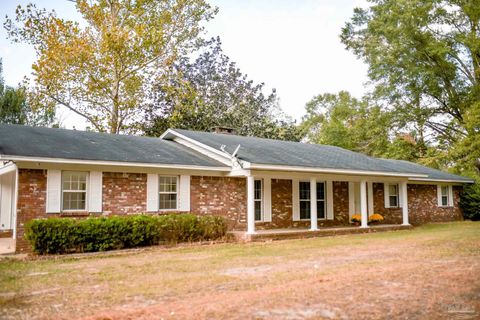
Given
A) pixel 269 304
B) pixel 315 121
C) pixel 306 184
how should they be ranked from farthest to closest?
pixel 315 121, pixel 306 184, pixel 269 304

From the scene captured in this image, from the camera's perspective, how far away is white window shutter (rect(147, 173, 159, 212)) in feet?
52.5

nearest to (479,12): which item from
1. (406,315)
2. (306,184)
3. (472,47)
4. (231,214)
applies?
(472,47)

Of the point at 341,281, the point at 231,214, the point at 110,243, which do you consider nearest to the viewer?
the point at 341,281

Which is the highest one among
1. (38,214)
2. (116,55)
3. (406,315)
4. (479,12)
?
(479,12)

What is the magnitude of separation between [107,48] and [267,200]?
45.2 feet

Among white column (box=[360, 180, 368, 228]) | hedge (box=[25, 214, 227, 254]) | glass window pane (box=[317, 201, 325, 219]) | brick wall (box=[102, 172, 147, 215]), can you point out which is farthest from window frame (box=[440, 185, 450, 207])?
brick wall (box=[102, 172, 147, 215])

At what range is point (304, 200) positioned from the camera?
65.8 ft

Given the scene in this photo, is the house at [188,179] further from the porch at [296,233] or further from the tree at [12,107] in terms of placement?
the tree at [12,107]

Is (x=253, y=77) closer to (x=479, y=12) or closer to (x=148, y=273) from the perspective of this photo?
(x=479, y=12)

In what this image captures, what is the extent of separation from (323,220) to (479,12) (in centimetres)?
1665

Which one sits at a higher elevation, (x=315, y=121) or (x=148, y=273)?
(x=315, y=121)

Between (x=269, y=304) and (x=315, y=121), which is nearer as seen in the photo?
(x=269, y=304)

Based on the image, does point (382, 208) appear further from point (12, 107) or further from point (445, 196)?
point (12, 107)

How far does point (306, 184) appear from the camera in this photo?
20188 millimetres
